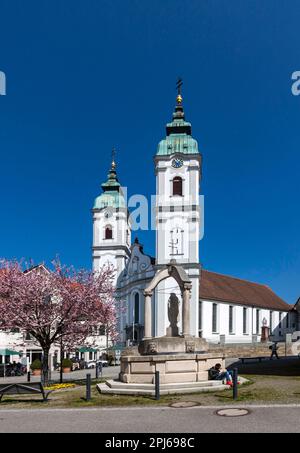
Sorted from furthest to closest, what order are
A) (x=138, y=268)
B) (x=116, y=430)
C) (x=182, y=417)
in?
(x=138, y=268) < (x=182, y=417) < (x=116, y=430)

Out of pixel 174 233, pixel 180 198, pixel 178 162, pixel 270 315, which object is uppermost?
pixel 178 162

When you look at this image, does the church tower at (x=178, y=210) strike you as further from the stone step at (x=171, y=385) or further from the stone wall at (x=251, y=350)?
the stone step at (x=171, y=385)

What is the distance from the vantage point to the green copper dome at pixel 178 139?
5834 cm

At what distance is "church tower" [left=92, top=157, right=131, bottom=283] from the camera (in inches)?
2874

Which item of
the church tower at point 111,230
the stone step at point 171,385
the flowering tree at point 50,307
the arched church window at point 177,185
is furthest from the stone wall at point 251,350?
the stone step at point 171,385

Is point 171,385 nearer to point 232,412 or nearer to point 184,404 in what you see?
point 184,404

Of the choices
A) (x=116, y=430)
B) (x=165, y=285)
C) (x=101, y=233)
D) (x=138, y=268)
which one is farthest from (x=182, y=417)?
(x=101, y=233)

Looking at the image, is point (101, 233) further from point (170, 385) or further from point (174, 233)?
point (170, 385)

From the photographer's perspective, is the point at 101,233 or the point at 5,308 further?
the point at 101,233

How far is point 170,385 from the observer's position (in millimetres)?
16172

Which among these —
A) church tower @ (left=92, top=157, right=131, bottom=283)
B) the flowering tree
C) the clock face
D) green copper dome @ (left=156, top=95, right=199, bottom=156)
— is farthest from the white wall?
the flowering tree

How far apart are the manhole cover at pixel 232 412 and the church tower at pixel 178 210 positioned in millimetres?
41184
